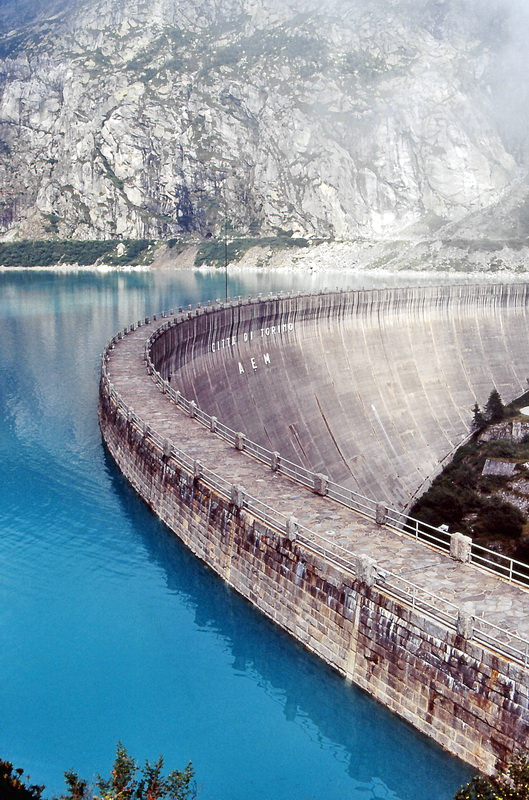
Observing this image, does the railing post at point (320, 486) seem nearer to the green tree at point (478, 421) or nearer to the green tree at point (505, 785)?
the green tree at point (505, 785)

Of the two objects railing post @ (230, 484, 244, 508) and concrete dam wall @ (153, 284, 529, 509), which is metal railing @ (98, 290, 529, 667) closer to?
railing post @ (230, 484, 244, 508)

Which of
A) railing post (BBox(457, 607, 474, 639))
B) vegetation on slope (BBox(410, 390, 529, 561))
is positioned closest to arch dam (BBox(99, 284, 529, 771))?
railing post (BBox(457, 607, 474, 639))

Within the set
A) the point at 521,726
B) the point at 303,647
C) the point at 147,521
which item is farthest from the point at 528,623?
the point at 147,521

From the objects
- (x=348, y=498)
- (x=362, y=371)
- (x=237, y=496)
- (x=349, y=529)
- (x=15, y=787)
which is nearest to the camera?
(x=15, y=787)

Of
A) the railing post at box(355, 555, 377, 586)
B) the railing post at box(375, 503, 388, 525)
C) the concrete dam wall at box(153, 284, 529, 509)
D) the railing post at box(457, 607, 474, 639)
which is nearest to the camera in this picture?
the railing post at box(457, 607, 474, 639)

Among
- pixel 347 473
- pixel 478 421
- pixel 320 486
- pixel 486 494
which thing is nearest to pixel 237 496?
pixel 320 486

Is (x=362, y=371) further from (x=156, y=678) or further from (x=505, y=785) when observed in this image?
(x=505, y=785)
